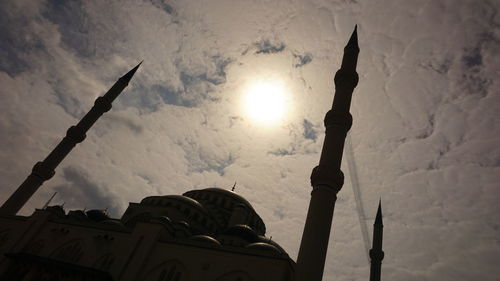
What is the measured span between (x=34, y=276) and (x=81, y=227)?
17.5ft

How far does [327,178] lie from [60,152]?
30.1 m

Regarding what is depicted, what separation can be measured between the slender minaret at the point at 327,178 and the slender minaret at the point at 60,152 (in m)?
26.6

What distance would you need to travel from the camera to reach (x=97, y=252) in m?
27.6

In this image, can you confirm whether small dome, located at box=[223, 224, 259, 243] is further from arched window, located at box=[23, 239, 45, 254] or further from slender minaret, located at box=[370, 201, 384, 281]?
arched window, located at box=[23, 239, 45, 254]

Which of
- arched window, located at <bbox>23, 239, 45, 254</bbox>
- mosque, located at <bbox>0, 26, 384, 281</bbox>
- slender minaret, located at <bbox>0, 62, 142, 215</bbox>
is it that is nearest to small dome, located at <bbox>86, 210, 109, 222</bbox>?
mosque, located at <bbox>0, 26, 384, 281</bbox>

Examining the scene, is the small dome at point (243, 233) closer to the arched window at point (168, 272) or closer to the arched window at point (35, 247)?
the arched window at point (168, 272)

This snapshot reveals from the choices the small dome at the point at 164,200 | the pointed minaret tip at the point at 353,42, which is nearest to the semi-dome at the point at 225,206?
the small dome at the point at 164,200

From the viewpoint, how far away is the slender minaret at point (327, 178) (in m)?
19.2

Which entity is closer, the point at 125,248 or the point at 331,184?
the point at 331,184

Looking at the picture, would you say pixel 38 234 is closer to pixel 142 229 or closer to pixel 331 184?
pixel 142 229

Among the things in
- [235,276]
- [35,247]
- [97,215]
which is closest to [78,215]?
[97,215]

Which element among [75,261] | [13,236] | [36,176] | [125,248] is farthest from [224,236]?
[36,176]

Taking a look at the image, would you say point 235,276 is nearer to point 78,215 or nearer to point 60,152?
point 78,215

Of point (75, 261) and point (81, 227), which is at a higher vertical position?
point (81, 227)
